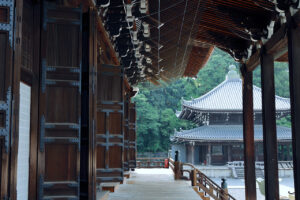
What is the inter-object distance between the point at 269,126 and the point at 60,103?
4.59 m

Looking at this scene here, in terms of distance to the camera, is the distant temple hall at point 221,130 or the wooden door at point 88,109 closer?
the wooden door at point 88,109

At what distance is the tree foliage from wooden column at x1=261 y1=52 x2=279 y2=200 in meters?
28.9

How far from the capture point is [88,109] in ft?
17.9

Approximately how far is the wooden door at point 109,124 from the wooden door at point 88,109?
2286 millimetres

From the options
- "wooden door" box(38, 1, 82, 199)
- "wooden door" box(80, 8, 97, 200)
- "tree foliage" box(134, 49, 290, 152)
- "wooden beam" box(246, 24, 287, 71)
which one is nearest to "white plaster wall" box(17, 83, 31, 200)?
"wooden door" box(38, 1, 82, 199)

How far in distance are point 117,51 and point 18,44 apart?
6.97 meters

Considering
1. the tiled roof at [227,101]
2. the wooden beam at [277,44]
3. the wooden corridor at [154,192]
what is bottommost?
the wooden corridor at [154,192]

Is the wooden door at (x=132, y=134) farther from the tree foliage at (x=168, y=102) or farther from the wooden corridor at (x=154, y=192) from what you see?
the tree foliage at (x=168, y=102)

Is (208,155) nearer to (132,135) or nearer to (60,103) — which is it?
(132,135)

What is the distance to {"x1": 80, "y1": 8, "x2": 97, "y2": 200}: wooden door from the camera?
5.38 m

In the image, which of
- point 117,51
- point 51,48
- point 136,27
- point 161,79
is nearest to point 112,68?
point 136,27

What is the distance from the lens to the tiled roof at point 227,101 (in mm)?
29016

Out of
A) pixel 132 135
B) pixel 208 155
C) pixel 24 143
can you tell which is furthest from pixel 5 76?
pixel 208 155

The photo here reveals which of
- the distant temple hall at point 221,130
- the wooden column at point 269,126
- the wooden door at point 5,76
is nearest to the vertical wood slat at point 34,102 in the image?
the wooden door at point 5,76
